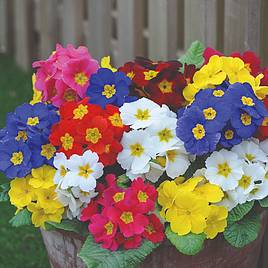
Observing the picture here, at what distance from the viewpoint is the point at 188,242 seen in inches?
89.6

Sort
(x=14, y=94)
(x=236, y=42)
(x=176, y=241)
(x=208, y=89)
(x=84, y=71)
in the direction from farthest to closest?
(x=14, y=94) → (x=236, y=42) → (x=84, y=71) → (x=208, y=89) → (x=176, y=241)

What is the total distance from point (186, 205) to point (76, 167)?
1.04ft

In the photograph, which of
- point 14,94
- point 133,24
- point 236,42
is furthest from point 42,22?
point 236,42

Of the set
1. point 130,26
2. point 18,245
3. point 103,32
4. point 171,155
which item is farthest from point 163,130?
point 103,32

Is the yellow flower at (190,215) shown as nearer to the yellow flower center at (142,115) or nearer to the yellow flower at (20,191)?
the yellow flower center at (142,115)

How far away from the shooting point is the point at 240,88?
242cm

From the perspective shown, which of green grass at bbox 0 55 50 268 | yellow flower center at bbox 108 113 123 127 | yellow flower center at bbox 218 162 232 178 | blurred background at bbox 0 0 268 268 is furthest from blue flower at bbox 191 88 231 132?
green grass at bbox 0 55 50 268

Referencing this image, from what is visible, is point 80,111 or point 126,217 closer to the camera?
point 126,217

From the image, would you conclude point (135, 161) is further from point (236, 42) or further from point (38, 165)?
point (236, 42)

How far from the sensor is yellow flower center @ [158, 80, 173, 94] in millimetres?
2562

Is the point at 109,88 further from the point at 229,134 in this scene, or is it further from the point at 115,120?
the point at 229,134

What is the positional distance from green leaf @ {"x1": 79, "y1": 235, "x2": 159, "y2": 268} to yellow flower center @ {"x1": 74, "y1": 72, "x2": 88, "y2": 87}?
54 cm

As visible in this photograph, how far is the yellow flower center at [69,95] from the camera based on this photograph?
264cm

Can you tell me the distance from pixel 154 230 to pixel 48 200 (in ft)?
1.05
